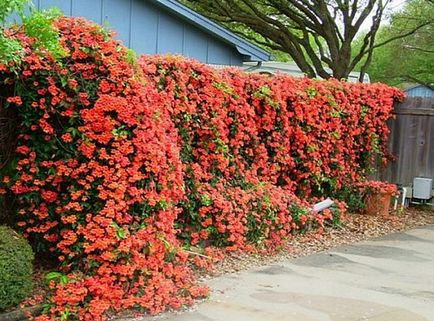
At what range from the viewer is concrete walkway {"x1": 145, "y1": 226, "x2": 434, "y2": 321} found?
210 inches

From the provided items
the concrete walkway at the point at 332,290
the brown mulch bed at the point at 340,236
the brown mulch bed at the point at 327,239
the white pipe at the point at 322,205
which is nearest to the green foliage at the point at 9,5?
the brown mulch bed at the point at 327,239

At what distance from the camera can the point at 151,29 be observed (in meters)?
9.87

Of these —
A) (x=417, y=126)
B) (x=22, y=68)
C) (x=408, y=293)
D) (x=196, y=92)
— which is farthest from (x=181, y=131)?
(x=417, y=126)

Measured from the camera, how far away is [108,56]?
217 inches

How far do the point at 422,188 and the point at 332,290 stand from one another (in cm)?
589

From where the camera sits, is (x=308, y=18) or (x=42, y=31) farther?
(x=308, y=18)

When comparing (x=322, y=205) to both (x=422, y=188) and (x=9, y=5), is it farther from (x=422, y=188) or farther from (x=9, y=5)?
(x=9, y=5)

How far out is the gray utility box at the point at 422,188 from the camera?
11.3 metres

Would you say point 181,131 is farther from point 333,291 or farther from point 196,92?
point 333,291

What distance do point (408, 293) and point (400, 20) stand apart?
16179 millimetres

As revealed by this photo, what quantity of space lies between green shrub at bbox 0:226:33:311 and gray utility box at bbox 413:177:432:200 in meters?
8.27

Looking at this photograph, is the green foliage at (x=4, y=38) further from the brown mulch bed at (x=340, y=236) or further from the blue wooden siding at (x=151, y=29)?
the blue wooden siding at (x=151, y=29)

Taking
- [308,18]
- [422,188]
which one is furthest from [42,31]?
[308,18]

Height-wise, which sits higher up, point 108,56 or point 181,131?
point 108,56
